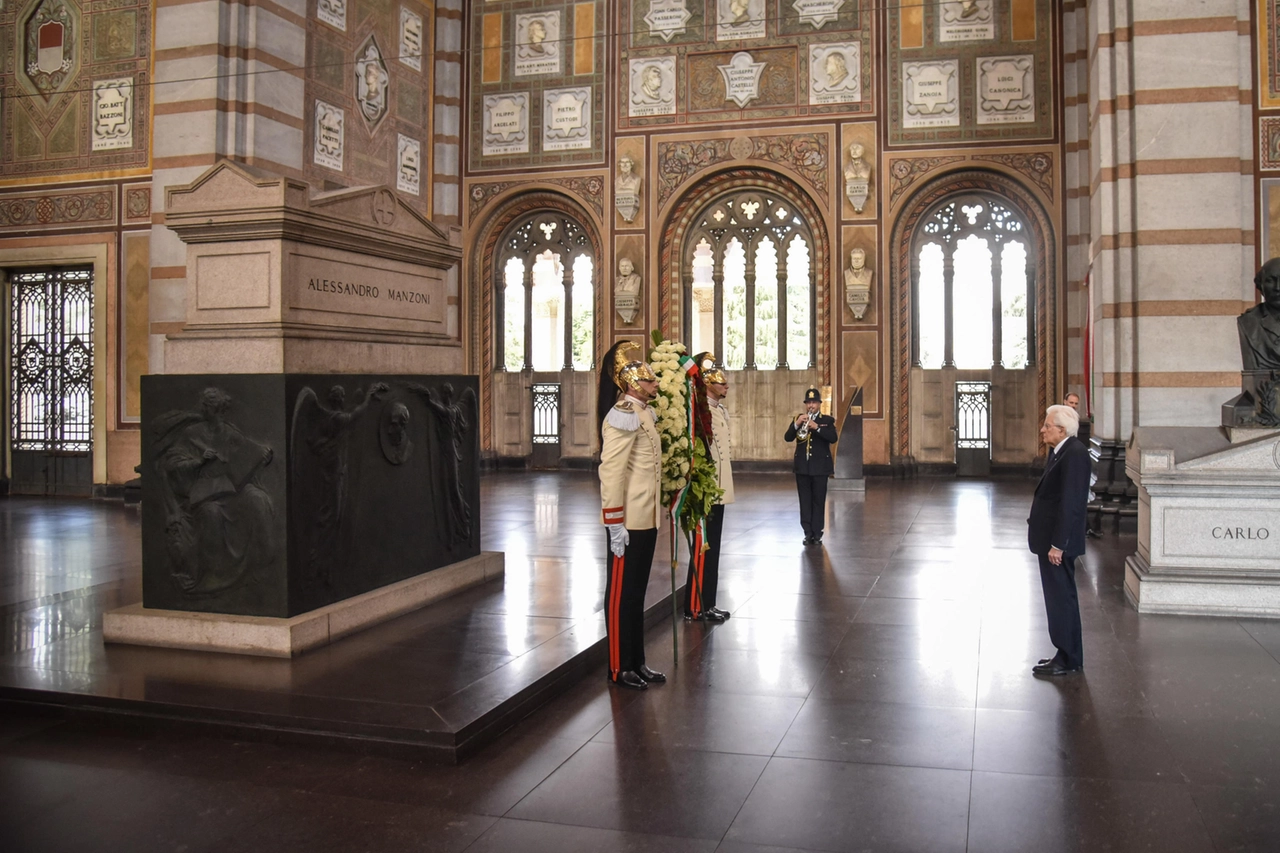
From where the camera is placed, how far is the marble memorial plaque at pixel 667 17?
2038 cm

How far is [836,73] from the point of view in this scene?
19703 millimetres

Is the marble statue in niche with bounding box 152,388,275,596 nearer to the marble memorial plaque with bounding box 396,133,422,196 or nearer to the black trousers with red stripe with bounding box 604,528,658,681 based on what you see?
the black trousers with red stripe with bounding box 604,528,658,681

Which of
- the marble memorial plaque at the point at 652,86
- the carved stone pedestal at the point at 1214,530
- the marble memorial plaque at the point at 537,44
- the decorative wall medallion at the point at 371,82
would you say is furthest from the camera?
the marble memorial plaque at the point at 537,44

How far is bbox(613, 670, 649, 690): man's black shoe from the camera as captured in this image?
231 inches

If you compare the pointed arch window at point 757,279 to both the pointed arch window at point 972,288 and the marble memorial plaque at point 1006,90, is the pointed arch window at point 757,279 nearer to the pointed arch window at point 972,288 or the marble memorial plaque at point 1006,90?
the pointed arch window at point 972,288

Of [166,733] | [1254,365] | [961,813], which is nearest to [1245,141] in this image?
[1254,365]

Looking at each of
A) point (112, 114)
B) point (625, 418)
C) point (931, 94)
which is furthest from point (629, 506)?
point (931, 94)

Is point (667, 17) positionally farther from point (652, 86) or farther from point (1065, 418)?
point (1065, 418)

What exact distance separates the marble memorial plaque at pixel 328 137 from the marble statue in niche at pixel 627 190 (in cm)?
553

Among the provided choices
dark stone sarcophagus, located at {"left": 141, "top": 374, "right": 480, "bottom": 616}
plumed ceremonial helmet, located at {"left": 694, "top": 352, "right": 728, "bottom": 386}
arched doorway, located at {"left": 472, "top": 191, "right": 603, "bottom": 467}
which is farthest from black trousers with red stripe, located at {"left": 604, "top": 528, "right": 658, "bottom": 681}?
arched doorway, located at {"left": 472, "top": 191, "right": 603, "bottom": 467}

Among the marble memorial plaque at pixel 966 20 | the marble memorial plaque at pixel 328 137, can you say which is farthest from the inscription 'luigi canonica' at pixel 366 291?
→ the marble memorial plaque at pixel 966 20

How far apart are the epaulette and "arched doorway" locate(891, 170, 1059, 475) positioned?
1481 cm

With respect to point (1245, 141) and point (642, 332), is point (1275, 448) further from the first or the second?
point (642, 332)

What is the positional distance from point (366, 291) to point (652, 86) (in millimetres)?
14542
